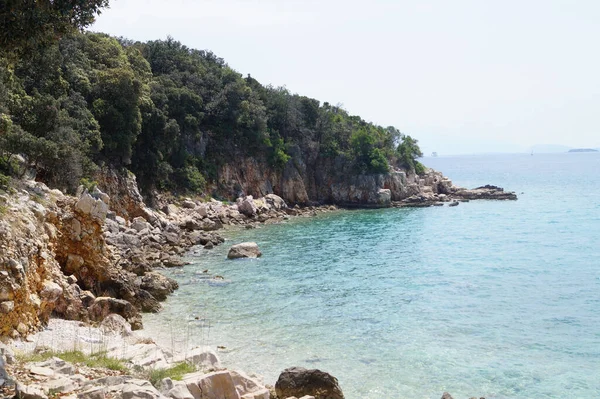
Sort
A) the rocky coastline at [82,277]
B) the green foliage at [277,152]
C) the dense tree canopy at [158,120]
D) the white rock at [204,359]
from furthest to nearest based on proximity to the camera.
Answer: the green foliage at [277,152] → the dense tree canopy at [158,120] → the white rock at [204,359] → the rocky coastline at [82,277]

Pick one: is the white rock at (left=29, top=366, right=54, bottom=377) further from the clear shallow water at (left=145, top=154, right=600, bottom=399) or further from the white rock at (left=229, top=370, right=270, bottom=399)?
the clear shallow water at (left=145, top=154, right=600, bottom=399)

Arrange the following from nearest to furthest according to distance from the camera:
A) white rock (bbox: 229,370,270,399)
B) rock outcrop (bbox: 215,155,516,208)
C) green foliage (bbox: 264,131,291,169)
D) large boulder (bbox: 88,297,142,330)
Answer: white rock (bbox: 229,370,270,399)
large boulder (bbox: 88,297,142,330)
rock outcrop (bbox: 215,155,516,208)
green foliage (bbox: 264,131,291,169)

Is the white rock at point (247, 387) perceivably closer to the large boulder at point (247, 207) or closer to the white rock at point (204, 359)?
the white rock at point (204, 359)

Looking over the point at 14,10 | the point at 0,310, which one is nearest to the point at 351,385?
the point at 0,310

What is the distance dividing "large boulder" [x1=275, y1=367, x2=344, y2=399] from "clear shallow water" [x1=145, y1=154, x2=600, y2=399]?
4.03ft

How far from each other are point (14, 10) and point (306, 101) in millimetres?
64831

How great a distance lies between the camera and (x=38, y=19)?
1196cm

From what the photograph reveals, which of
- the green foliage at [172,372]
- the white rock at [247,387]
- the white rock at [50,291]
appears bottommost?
the white rock at [247,387]

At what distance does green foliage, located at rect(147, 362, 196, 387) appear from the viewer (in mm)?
10977

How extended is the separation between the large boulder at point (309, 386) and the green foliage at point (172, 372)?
2.68m

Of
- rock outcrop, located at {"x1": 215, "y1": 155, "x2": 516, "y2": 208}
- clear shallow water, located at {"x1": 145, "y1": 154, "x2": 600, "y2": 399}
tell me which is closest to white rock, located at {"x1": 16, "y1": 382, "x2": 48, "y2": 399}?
clear shallow water, located at {"x1": 145, "y1": 154, "x2": 600, "y2": 399}

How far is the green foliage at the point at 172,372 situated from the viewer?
11.0 meters

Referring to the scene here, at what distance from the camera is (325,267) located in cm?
3338

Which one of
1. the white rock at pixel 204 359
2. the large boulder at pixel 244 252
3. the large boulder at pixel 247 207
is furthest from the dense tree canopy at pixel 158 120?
the white rock at pixel 204 359
